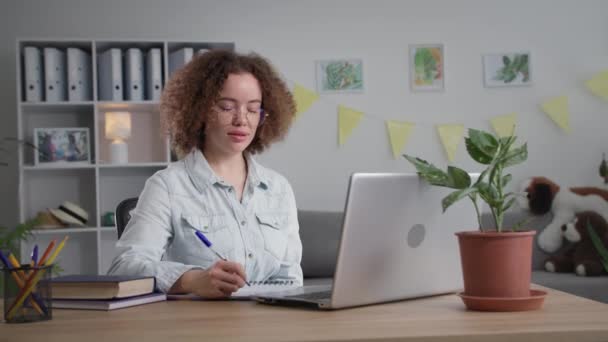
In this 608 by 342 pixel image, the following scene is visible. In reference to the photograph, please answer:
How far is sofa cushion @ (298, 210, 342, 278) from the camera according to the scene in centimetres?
388

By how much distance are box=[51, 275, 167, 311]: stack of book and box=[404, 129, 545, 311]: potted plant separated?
1.95 feet

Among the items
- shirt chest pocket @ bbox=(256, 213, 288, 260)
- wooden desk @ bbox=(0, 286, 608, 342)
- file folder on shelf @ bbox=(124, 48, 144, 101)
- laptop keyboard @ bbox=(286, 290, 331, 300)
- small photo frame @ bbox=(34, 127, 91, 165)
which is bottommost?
wooden desk @ bbox=(0, 286, 608, 342)

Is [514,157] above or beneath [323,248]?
above

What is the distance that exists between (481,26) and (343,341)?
3.58m

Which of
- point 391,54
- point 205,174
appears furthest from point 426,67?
point 205,174

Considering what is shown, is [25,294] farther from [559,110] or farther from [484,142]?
[559,110]

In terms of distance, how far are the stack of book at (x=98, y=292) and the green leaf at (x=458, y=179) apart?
0.63 meters

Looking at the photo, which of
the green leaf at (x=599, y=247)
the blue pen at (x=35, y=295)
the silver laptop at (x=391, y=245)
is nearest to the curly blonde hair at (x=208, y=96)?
the silver laptop at (x=391, y=245)

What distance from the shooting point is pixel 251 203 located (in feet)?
6.80

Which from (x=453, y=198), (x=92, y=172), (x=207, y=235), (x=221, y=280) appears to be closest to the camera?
(x=453, y=198)

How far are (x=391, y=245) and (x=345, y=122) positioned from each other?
288cm

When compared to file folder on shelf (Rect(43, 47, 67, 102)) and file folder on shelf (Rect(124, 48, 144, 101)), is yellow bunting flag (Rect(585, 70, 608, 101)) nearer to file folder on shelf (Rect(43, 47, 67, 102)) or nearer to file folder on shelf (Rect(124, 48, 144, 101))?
file folder on shelf (Rect(124, 48, 144, 101))

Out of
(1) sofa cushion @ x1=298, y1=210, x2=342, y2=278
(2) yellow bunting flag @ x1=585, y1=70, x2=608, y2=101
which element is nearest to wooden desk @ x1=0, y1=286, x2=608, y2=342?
(1) sofa cushion @ x1=298, y1=210, x2=342, y2=278

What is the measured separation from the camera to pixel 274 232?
2.09 m
